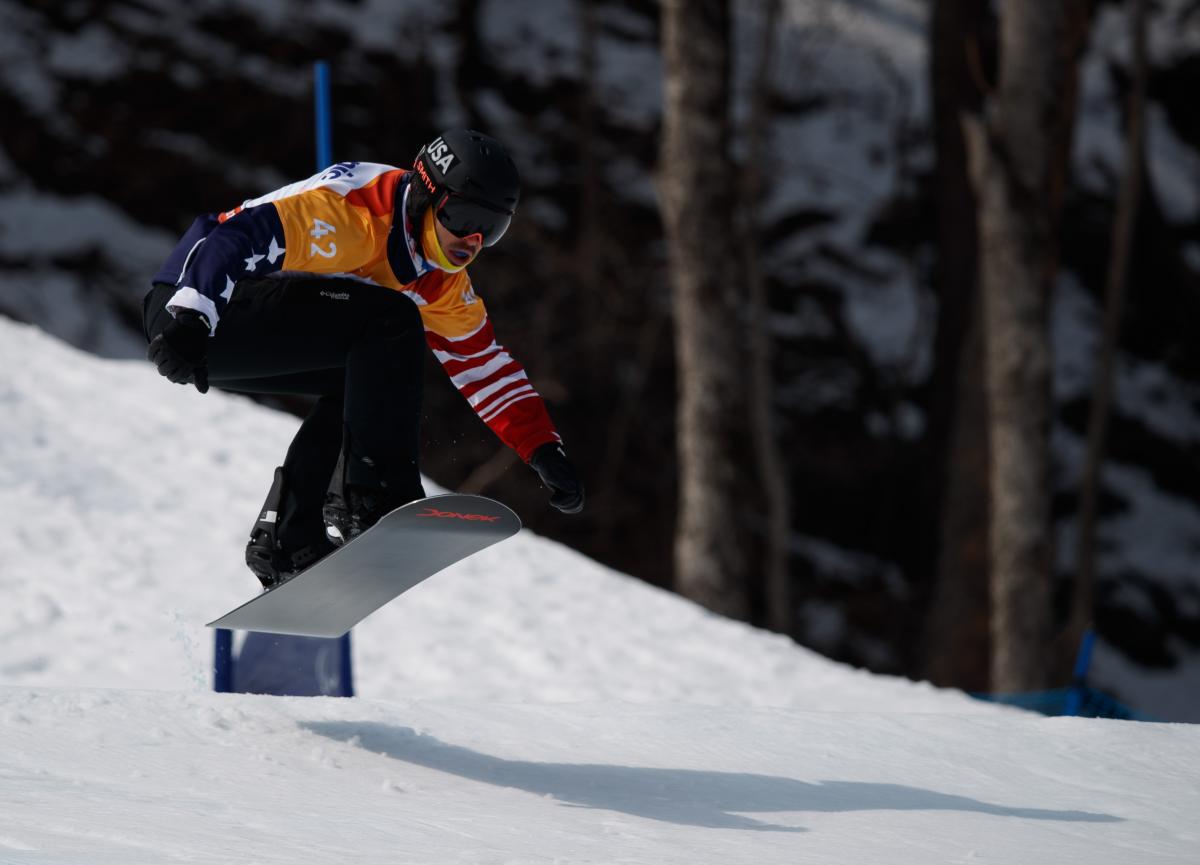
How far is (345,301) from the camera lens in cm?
397

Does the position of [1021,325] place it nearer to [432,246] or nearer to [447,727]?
[447,727]

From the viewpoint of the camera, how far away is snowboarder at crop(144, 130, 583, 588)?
3.81m

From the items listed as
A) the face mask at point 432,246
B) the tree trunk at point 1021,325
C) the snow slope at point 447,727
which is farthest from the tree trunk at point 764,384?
the face mask at point 432,246

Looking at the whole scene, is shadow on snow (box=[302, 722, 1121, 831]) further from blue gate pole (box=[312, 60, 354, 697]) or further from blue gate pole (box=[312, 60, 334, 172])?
blue gate pole (box=[312, 60, 334, 172])

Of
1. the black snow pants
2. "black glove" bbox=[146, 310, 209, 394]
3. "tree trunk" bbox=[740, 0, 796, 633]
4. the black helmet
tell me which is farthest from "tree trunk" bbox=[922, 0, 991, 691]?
"black glove" bbox=[146, 310, 209, 394]

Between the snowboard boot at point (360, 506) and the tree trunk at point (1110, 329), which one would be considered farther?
the tree trunk at point (1110, 329)

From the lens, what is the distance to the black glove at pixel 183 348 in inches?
138

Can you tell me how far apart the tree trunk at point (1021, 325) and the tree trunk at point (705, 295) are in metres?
1.53

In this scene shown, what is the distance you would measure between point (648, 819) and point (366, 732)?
3.23ft

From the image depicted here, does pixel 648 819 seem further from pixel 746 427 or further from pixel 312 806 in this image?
pixel 746 427

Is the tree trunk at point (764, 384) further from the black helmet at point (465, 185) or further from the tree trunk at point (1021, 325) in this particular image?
the black helmet at point (465, 185)

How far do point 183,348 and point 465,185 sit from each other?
86 cm

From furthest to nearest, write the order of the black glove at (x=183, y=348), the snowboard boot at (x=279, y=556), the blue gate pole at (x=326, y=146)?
the blue gate pole at (x=326, y=146) < the snowboard boot at (x=279, y=556) < the black glove at (x=183, y=348)

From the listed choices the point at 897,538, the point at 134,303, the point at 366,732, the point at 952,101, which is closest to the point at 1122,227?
the point at 952,101
